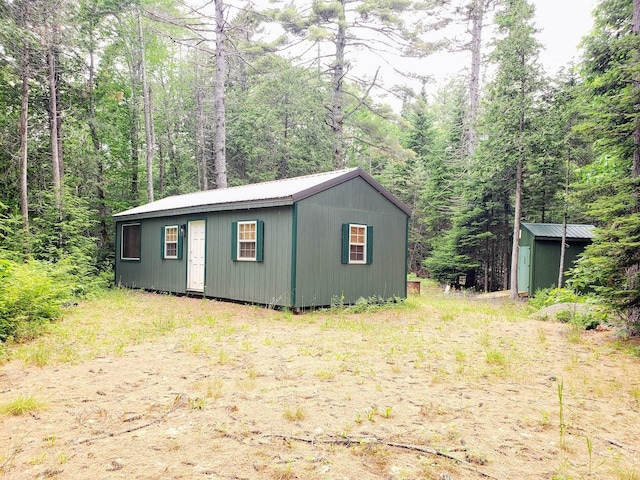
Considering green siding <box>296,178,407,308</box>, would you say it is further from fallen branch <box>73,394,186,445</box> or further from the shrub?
fallen branch <box>73,394,186,445</box>

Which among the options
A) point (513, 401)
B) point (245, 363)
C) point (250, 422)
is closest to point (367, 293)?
point (245, 363)

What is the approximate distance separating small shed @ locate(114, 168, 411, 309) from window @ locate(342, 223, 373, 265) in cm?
2

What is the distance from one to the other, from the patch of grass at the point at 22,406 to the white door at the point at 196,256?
7.77m

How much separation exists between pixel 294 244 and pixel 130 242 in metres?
7.89

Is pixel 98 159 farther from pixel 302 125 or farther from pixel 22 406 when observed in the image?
pixel 22 406

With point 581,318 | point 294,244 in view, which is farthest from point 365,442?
point 581,318

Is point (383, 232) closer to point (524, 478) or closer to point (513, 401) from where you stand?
point (513, 401)

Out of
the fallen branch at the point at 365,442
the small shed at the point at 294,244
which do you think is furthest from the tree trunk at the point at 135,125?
the fallen branch at the point at 365,442

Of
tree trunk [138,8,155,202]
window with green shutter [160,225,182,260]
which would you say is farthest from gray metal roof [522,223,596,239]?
tree trunk [138,8,155,202]

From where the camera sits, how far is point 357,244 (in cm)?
1012

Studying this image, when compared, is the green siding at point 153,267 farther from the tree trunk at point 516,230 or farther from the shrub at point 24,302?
the tree trunk at point 516,230

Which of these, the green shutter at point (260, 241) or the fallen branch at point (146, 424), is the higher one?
the green shutter at point (260, 241)

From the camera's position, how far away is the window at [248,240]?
958 centimetres

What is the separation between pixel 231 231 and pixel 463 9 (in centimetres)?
1634
